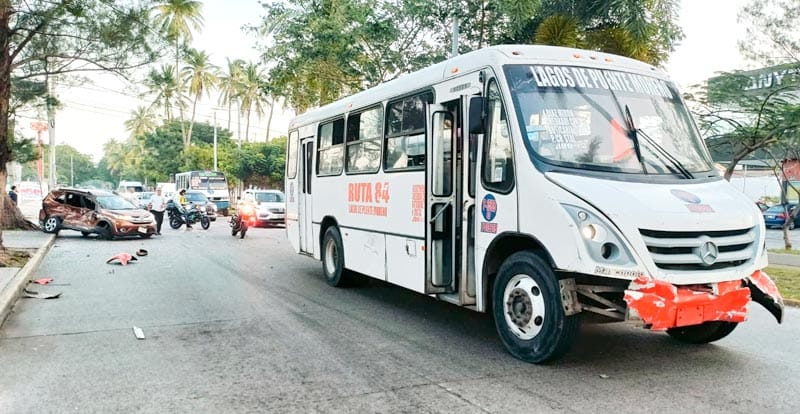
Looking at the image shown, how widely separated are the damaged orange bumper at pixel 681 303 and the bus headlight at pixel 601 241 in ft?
0.71

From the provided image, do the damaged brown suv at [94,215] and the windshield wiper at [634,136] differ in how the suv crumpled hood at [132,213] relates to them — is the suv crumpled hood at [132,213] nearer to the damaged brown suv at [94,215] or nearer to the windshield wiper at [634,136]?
the damaged brown suv at [94,215]

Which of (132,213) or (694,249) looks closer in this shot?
(694,249)

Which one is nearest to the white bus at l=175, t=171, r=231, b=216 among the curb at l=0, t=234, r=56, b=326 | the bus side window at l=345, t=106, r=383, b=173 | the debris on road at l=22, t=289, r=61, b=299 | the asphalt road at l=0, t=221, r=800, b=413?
the curb at l=0, t=234, r=56, b=326

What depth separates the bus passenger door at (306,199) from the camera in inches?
425

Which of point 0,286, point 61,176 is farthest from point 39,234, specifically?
point 61,176

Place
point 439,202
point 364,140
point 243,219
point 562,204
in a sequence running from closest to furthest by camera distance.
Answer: point 562,204
point 439,202
point 364,140
point 243,219

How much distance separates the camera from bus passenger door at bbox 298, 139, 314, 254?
10789 mm

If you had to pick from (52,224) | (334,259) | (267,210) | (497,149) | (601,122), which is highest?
(601,122)

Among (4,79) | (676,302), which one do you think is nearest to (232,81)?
(4,79)

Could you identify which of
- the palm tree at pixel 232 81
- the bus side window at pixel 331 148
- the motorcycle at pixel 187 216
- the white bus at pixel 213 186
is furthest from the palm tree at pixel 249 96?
the bus side window at pixel 331 148

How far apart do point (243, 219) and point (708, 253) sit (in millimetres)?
16338

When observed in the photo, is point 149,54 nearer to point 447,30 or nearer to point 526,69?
point 447,30

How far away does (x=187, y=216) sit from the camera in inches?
919

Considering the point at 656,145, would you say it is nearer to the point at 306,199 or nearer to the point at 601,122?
the point at 601,122
